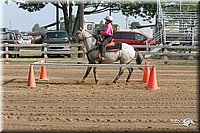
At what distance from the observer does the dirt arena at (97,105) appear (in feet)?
27.7

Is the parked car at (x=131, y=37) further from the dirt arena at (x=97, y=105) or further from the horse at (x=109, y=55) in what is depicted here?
the horse at (x=109, y=55)

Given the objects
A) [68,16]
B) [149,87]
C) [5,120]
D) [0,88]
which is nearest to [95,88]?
[149,87]

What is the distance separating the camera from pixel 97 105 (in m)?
10.6

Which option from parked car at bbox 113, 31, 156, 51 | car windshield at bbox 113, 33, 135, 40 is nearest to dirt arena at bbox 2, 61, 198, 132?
parked car at bbox 113, 31, 156, 51

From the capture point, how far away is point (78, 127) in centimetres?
819

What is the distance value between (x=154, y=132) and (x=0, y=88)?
6.82 m

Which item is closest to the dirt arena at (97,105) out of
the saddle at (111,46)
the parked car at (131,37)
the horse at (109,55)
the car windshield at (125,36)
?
the horse at (109,55)

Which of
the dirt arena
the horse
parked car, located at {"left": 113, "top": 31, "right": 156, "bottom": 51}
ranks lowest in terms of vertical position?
the dirt arena

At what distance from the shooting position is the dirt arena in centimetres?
844

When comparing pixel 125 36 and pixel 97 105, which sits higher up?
pixel 125 36

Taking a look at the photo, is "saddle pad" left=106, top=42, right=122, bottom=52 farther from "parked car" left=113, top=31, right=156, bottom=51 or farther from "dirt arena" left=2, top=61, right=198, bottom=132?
"parked car" left=113, top=31, right=156, bottom=51

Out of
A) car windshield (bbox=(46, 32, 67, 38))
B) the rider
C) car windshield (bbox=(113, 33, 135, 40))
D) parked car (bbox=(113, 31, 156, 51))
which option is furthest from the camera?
car windshield (bbox=(113, 33, 135, 40))

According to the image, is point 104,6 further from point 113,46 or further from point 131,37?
point 113,46

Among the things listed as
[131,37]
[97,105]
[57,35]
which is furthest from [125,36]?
[97,105]
